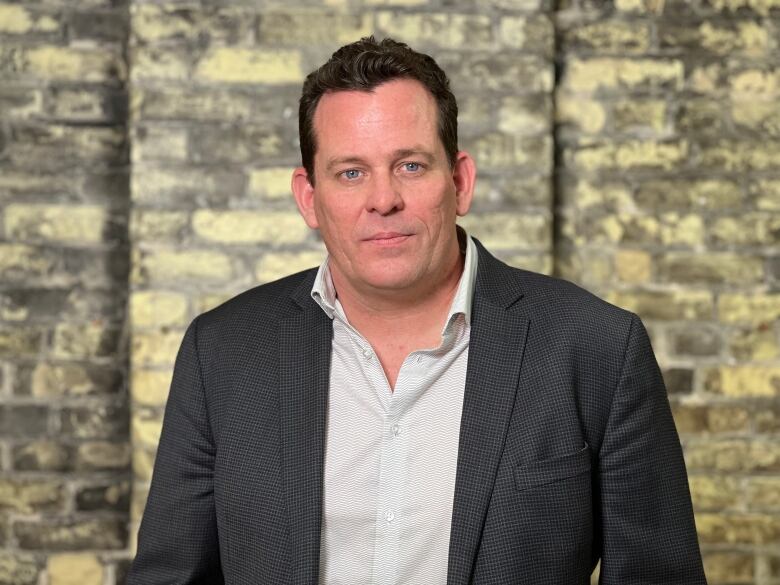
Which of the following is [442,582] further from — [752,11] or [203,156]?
[752,11]

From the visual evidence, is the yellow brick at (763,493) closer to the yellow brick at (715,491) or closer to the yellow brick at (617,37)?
the yellow brick at (715,491)

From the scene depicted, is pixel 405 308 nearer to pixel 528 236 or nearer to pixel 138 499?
pixel 528 236

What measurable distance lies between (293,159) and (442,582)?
1.24 meters

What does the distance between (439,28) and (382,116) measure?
→ 0.93m

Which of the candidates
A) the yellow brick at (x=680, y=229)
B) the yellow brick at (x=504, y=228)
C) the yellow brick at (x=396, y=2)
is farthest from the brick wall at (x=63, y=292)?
the yellow brick at (x=680, y=229)

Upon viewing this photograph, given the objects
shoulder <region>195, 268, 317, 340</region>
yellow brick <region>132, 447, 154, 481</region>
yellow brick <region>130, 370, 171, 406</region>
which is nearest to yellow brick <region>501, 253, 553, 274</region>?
shoulder <region>195, 268, 317, 340</region>

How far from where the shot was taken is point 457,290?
1.80m

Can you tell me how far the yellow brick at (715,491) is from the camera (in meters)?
2.81

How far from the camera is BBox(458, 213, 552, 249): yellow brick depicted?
8.45 feet

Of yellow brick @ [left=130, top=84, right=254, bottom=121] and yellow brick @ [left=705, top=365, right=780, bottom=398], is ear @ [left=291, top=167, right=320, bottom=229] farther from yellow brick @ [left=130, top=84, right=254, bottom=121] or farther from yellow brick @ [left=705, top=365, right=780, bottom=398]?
yellow brick @ [left=705, top=365, right=780, bottom=398]

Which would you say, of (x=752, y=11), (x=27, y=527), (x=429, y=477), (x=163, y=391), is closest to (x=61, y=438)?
(x=27, y=527)

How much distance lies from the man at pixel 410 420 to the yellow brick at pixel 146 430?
804mm

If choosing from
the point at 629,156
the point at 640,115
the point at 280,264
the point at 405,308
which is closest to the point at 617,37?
the point at 640,115

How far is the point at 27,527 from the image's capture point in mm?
2846
